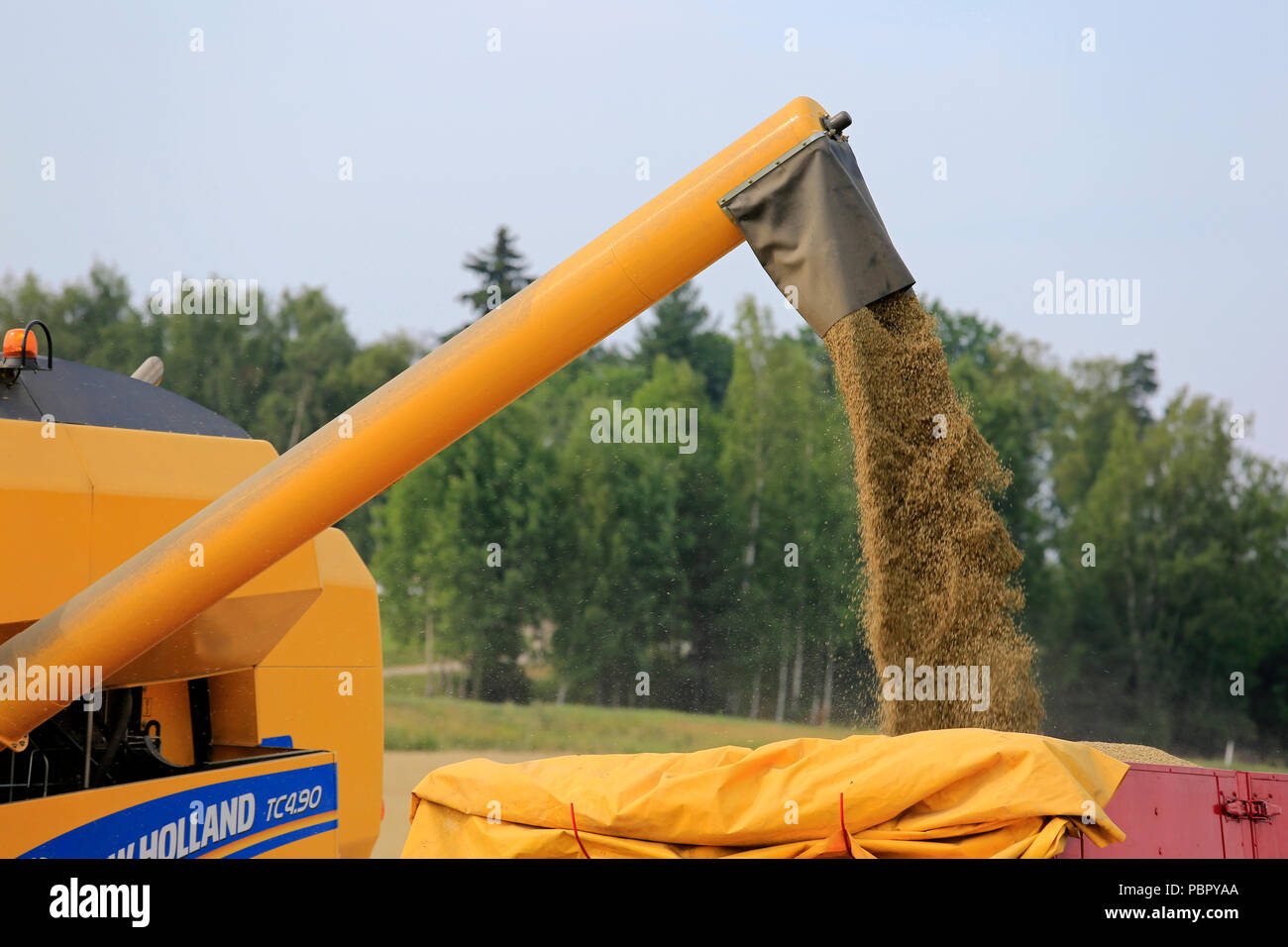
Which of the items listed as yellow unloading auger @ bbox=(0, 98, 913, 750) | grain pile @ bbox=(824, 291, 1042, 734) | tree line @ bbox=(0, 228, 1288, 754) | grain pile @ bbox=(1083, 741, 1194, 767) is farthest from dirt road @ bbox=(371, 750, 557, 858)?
yellow unloading auger @ bbox=(0, 98, 913, 750)

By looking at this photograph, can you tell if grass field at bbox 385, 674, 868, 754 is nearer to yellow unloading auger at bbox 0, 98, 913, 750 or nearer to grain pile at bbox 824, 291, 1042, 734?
grain pile at bbox 824, 291, 1042, 734

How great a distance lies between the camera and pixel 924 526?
234 inches

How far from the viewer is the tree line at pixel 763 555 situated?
1085 inches

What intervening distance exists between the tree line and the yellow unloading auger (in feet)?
72.4

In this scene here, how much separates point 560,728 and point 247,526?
898 inches

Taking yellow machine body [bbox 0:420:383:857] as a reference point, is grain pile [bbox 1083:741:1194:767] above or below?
below

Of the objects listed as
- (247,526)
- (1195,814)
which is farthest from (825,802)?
(247,526)

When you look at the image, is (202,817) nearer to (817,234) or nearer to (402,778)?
(817,234)

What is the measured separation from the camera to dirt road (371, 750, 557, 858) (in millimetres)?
13417

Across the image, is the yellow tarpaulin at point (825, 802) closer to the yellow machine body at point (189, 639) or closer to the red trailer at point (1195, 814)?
the red trailer at point (1195, 814)

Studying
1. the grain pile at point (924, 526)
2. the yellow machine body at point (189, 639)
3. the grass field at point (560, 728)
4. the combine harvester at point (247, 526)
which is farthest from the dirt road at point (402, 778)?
the combine harvester at point (247, 526)
